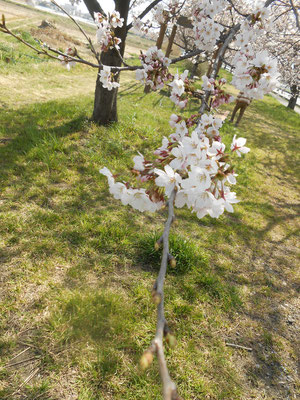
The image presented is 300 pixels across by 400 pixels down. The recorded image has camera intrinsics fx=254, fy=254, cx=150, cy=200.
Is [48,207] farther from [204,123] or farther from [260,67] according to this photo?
[260,67]

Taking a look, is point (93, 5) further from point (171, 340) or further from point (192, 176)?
point (171, 340)

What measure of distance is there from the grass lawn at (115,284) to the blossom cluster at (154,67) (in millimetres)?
1602

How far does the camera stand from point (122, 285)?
239 cm

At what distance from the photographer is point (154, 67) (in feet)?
8.41

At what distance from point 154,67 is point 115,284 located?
2.17 metres

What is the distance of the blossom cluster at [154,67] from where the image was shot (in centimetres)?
254

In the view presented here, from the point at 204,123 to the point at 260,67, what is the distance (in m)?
0.64

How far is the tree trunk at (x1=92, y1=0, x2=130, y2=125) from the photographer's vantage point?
441cm

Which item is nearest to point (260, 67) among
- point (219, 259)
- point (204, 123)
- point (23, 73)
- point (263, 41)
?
point (204, 123)

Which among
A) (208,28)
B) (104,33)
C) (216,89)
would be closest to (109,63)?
(104,33)

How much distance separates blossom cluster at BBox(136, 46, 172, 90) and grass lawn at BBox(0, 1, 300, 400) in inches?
63.1

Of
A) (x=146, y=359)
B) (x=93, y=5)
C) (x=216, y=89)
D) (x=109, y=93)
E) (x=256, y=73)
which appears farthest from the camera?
(x=109, y=93)

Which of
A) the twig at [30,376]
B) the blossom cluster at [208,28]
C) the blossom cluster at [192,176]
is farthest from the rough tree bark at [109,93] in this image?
the twig at [30,376]

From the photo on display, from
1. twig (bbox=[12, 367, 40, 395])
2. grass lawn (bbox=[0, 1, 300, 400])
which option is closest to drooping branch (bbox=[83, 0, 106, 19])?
grass lawn (bbox=[0, 1, 300, 400])
